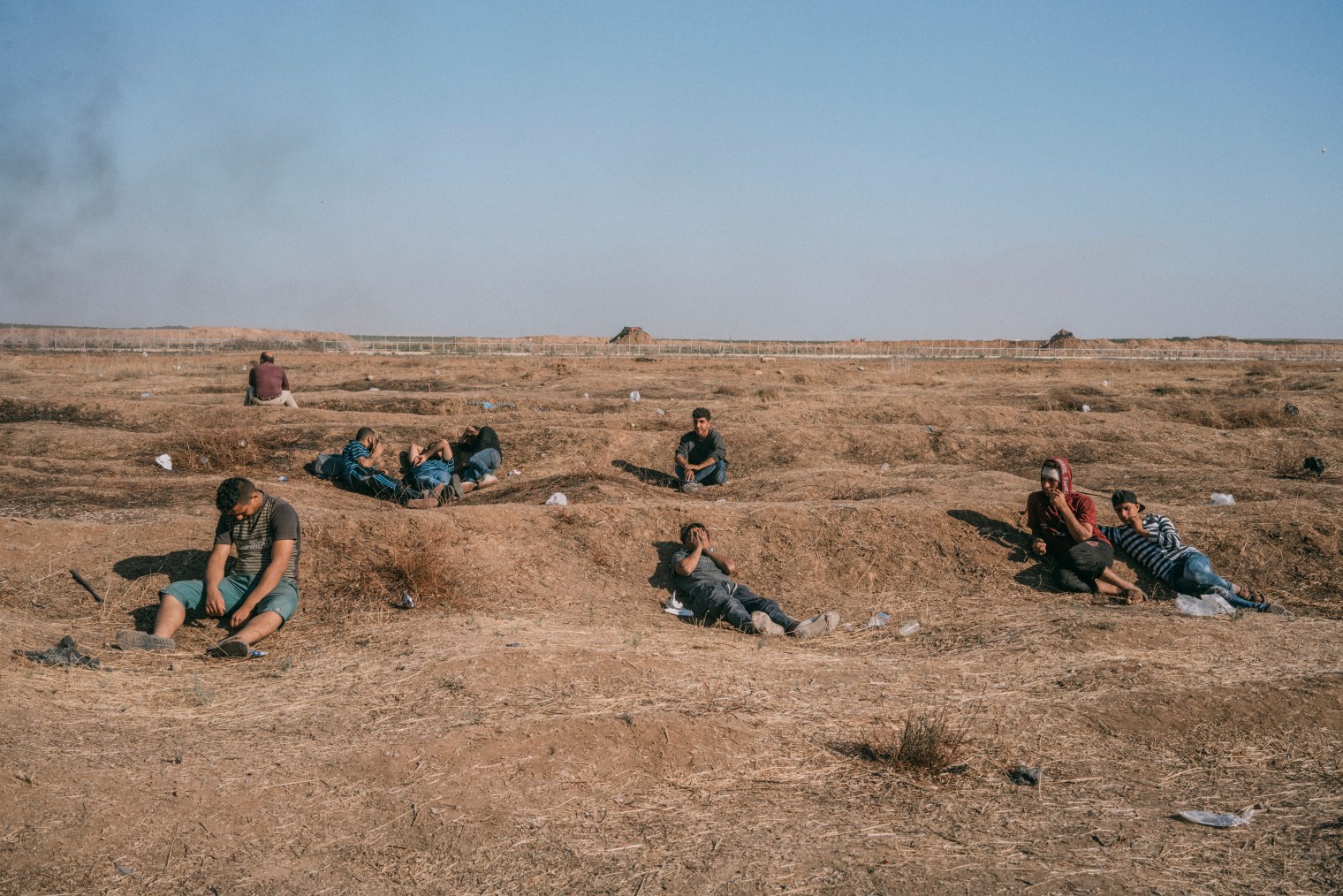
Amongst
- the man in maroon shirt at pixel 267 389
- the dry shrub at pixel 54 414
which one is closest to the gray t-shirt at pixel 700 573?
the man in maroon shirt at pixel 267 389

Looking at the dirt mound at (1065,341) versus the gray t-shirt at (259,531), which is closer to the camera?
the gray t-shirt at (259,531)

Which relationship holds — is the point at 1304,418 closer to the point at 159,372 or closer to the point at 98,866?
the point at 98,866

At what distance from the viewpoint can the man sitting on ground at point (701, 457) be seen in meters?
13.2

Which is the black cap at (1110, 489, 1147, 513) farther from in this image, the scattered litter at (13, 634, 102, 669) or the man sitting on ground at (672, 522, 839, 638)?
the scattered litter at (13, 634, 102, 669)

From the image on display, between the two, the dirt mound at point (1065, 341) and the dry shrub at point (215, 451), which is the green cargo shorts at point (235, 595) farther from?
the dirt mound at point (1065, 341)

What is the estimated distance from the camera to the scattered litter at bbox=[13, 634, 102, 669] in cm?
624

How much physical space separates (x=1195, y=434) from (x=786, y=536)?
36.5 ft

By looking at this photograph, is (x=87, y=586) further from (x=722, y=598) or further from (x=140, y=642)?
(x=722, y=598)

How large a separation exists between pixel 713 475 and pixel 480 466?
329 cm

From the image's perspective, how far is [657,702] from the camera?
19.3 ft

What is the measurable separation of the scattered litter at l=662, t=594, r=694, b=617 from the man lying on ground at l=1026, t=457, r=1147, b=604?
356 cm

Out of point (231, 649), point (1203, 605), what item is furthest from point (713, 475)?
point (231, 649)

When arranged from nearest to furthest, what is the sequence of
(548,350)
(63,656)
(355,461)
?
(63,656) < (355,461) < (548,350)

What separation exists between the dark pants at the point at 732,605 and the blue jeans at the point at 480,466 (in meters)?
5.40
